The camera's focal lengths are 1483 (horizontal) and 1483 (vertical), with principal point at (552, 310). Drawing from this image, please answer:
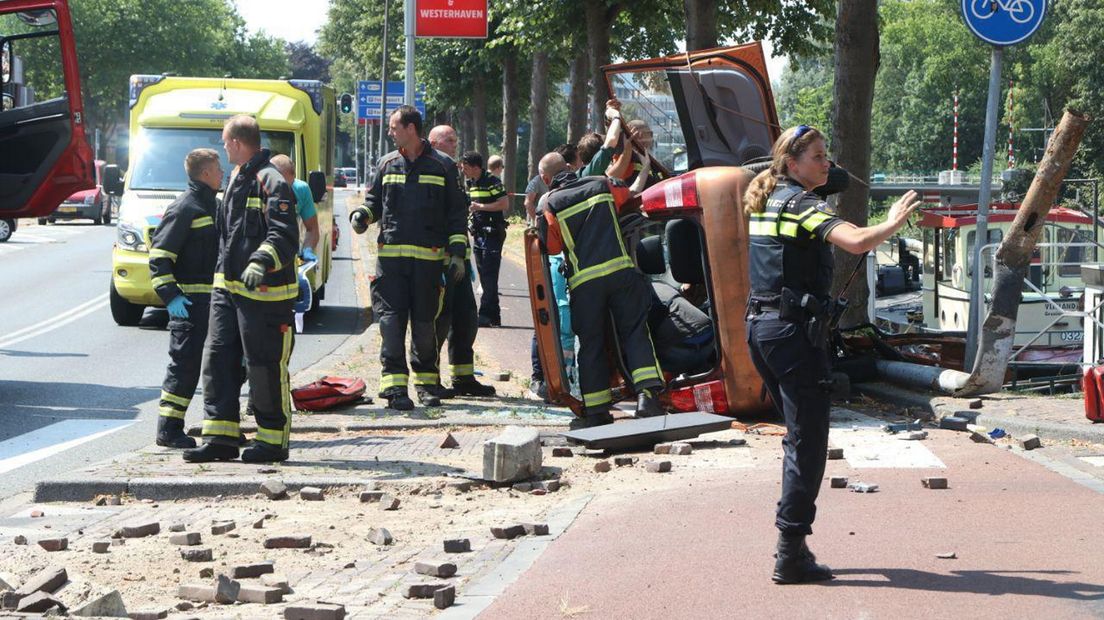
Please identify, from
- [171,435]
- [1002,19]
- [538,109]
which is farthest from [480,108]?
[171,435]

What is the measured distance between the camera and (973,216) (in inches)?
742

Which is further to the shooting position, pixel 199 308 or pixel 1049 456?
pixel 199 308

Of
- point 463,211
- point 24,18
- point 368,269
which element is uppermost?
point 24,18

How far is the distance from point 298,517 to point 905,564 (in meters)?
3.09

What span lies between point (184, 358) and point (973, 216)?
40.1 ft

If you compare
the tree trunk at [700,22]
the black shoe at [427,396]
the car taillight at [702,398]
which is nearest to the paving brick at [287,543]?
the car taillight at [702,398]

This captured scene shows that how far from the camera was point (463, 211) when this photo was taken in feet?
36.1

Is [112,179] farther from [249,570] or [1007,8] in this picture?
[249,570]

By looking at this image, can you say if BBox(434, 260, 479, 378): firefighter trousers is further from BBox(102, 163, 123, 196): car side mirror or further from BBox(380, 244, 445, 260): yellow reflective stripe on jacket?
BBox(102, 163, 123, 196): car side mirror

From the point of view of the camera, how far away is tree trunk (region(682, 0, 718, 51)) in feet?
72.2

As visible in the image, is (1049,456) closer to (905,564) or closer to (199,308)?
(905,564)

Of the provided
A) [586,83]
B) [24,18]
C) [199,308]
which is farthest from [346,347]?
[586,83]

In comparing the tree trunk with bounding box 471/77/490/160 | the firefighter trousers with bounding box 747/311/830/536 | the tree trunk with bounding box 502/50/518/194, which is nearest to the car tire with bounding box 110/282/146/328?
the firefighter trousers with bounding box 747/311/830/536

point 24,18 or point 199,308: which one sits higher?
point 24,18
